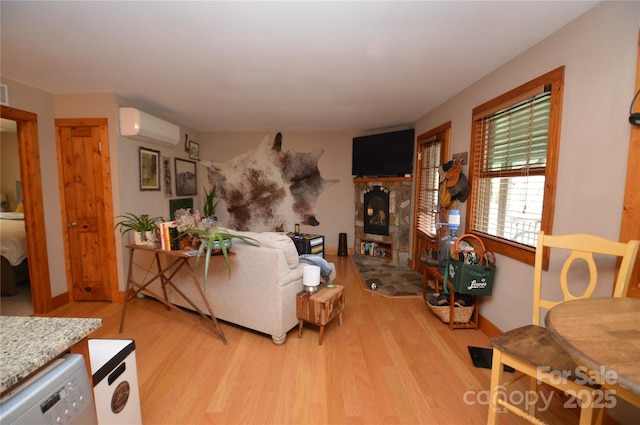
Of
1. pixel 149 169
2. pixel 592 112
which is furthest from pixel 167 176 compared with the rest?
pixel 592 112

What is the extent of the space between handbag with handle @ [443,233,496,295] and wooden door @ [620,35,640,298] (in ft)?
2.98

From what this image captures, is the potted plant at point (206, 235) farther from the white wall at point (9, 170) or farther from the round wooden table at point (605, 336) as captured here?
the white wall at point (9, 170)

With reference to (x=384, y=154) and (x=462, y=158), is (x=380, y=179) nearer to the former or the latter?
(x=384, y=154)

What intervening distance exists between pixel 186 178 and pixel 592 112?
16.3 ft

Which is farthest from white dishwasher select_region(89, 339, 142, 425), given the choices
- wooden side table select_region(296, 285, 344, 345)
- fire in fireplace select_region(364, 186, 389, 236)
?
fire in fireplace select_region(364, 186, 389, 236)

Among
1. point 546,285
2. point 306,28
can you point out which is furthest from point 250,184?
point 546,285

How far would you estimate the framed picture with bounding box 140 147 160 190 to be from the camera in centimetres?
338

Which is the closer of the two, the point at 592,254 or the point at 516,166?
the point at 592,254

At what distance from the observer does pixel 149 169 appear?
3516 mm

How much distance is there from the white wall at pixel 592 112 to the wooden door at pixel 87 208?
411 centimetres

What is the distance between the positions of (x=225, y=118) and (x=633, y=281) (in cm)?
452

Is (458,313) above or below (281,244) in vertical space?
below

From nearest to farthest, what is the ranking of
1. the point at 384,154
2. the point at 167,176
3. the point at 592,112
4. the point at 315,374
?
the point at 592,112 < the point at 315,374 < the point at 167,176 < the point at 384,154

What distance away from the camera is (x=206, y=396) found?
1.70 m
